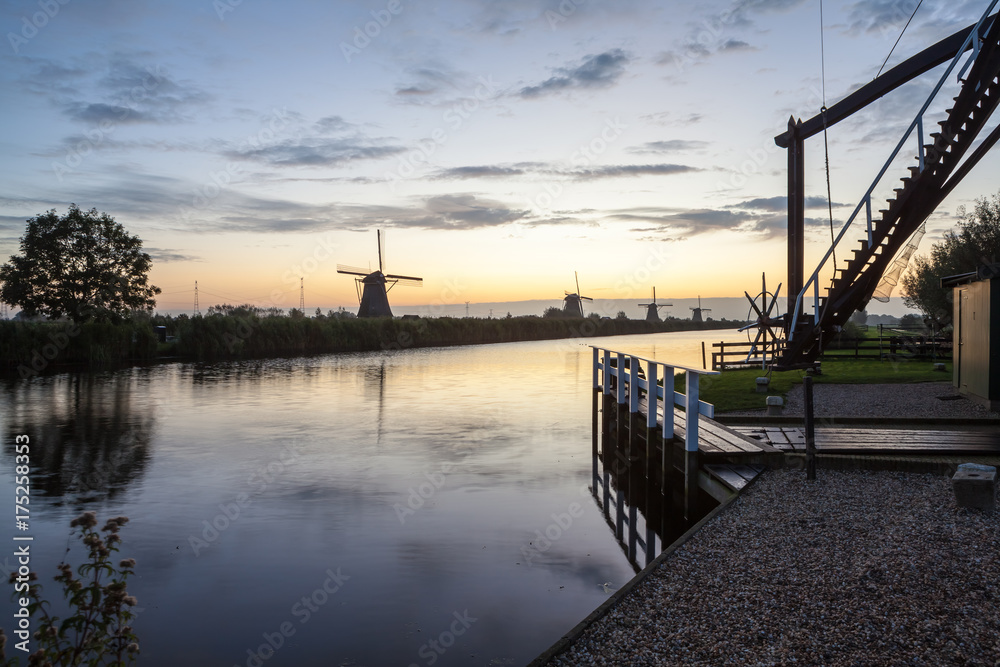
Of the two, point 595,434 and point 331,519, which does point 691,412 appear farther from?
point 595,434

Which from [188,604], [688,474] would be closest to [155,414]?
[188,604]

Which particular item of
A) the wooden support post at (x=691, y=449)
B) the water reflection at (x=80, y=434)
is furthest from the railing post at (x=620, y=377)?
the water reflection at (x=80, y=434)

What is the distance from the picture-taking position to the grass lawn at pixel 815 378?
18516 millimetres

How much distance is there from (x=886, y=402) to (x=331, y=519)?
1363 centimetres

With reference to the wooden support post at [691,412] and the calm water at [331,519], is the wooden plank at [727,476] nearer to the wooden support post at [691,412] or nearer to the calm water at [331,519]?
the wooden support post at [691,412]

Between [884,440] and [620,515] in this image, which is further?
[620,515]

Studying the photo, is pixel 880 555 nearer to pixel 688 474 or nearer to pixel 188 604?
pixel 688 474

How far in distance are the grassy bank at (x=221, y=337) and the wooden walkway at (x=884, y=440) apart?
34689mm

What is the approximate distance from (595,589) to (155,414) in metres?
18.3

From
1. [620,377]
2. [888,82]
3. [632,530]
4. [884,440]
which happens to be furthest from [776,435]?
[888,82]

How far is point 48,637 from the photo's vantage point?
3.88m

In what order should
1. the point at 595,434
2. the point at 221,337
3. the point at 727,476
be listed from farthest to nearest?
the point at 221,337, the point at 595,434, the point at 727,476

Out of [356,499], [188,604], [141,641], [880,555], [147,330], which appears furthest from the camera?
[147,330]

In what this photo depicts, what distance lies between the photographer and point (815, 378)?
2245cm
